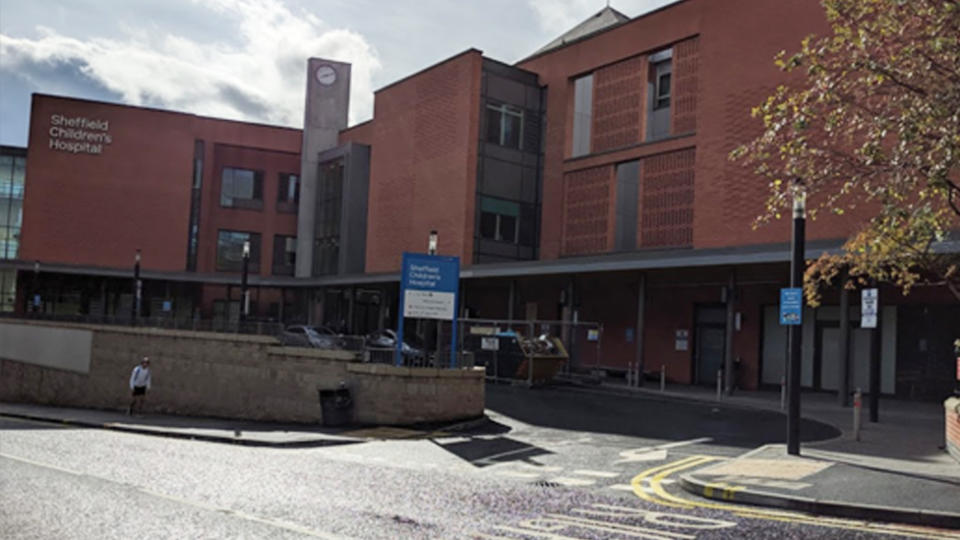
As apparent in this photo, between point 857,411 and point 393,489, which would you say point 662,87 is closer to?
point 857,411

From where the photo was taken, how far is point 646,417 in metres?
19.8

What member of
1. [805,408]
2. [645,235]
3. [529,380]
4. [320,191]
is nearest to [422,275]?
[529,380]

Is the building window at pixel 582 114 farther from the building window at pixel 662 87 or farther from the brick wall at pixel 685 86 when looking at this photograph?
the brick wall at pixel 685 86

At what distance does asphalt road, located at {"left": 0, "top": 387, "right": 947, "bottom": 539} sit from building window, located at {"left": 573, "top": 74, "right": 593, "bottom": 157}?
19920mm

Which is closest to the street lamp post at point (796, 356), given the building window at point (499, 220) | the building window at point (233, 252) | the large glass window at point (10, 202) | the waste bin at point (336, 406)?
the waste bin at point (336, 406)

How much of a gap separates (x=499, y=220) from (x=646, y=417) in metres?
19.9

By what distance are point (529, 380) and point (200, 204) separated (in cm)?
3558

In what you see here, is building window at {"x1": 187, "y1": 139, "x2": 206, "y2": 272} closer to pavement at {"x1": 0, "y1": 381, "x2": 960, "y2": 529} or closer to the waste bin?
pavement at {"x1": 0, "y1": 381, "x2": 960, "y2": 529}

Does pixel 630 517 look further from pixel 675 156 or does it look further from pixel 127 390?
pixel 127 390

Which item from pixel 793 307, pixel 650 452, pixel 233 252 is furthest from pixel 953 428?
pixel 233 252

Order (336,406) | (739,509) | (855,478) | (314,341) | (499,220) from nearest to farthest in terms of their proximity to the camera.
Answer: (739,509)
(855,478)
(336,406)
(314,341)
(499,220)

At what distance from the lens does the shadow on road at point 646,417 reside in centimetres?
1694

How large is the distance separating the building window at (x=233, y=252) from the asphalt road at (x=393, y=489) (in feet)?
121

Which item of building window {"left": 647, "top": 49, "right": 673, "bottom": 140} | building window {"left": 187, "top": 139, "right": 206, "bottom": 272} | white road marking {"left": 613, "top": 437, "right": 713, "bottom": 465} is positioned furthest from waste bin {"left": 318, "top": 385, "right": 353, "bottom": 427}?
building window {"left": 187, "top": 139, "right": 206, "bottom": 272}
